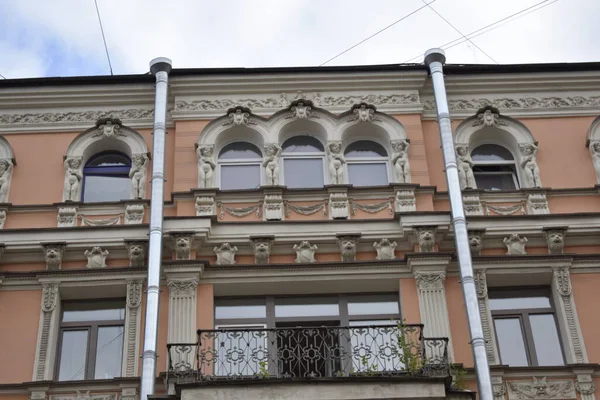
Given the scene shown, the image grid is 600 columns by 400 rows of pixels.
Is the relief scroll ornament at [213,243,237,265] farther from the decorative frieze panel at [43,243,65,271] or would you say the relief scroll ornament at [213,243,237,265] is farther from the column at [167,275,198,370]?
the decorative frieze panel at [43,243,65,271]

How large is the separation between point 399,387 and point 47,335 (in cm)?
616

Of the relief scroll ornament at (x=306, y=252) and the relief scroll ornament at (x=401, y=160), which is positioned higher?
the relief scroll ornament at (x=401, y=160)

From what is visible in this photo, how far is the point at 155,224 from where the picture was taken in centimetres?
1712

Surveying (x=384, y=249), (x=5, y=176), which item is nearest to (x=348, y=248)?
(x=384, y=249)

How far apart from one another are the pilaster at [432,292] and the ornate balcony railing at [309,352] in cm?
33

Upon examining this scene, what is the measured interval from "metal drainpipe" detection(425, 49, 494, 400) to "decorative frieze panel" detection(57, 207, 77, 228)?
6875mm

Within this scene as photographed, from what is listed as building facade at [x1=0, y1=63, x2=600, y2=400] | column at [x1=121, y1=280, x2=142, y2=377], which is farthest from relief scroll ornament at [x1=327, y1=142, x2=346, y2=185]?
column at [x1=121, y1=280, x2=142, y2=377]

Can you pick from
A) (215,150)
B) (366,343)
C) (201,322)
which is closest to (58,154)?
(215,150)

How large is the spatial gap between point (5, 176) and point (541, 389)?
34.8ft

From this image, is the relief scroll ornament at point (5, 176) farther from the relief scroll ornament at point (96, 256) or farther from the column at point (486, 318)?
the column at point (486, 318)

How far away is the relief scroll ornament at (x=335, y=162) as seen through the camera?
1873 cm

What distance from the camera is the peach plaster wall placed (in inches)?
645

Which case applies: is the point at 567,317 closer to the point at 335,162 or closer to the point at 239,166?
the point at 335,162

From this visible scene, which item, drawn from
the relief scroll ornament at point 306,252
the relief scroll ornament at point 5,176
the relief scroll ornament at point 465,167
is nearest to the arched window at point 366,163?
the relief scroll ornament at point 465,167
